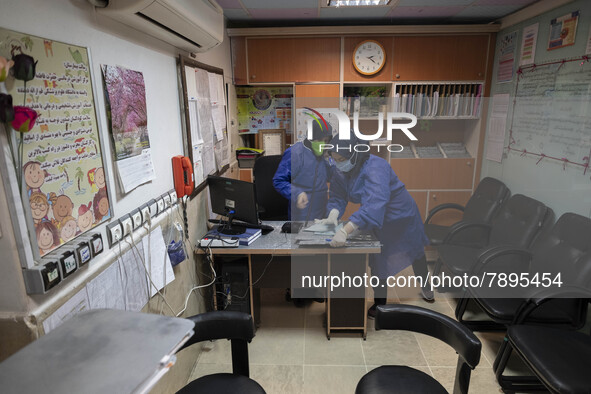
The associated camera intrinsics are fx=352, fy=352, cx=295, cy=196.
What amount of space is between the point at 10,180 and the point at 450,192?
145 inches

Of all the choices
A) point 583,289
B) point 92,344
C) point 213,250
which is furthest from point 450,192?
point 92,344

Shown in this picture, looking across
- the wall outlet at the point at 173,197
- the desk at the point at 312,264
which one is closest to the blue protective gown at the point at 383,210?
the desk at the point at 312,264

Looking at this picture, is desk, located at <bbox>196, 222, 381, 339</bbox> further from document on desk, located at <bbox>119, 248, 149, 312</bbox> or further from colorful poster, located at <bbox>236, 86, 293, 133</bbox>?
colorful poster, located at <bbox>236, 86, 293, 133</bbox>

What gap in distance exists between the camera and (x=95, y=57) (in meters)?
1.33

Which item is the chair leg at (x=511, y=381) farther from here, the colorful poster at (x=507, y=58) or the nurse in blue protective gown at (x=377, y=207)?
the colorful poster at (x=507, y=58)

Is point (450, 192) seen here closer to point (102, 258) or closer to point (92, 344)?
point (102, 258)

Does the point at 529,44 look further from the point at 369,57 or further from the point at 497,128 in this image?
the point at 369,57

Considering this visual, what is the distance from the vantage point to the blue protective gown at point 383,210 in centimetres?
236

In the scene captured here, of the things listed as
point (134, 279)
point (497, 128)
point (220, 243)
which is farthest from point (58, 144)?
point (497, 128)

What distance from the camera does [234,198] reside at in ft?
7.95

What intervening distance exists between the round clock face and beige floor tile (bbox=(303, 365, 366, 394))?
2.86 metres

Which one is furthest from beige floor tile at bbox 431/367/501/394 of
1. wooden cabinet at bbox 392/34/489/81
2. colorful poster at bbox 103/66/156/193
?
wooden cabinet at bbox 392/34/489/81

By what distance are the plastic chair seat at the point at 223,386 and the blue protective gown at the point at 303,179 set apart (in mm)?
1631

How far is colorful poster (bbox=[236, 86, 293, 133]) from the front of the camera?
4.11 m
